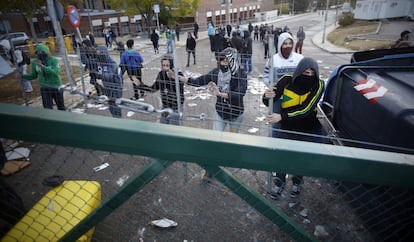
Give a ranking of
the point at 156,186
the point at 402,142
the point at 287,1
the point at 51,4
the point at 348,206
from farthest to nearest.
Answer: the point at 287,1 < the point at 51,4 < the point at 156,186 < the point at 348,206 < the point at 402,142

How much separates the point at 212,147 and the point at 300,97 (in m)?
2.36

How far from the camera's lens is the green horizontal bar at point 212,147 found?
862 mm

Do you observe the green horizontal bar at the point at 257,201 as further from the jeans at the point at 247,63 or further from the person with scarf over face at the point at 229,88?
the jeans at the point at 247,63

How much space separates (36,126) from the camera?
911 mm

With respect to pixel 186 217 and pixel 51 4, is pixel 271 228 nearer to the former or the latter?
pixel 186 217

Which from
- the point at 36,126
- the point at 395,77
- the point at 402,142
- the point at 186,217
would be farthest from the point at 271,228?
the point at 36,126

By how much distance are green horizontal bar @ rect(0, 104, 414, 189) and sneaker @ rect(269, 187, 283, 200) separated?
2565mm

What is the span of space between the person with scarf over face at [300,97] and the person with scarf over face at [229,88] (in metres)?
0.58

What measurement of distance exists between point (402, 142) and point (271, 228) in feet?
5.19

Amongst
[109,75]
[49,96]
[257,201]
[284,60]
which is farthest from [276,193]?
[49,96]

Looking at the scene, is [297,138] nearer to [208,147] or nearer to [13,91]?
[208,147]

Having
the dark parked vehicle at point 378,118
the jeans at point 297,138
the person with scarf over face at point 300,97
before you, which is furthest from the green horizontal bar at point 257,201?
the jeans at point 297,138

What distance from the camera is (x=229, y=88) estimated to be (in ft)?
11.9

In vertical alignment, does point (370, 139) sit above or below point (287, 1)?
below
